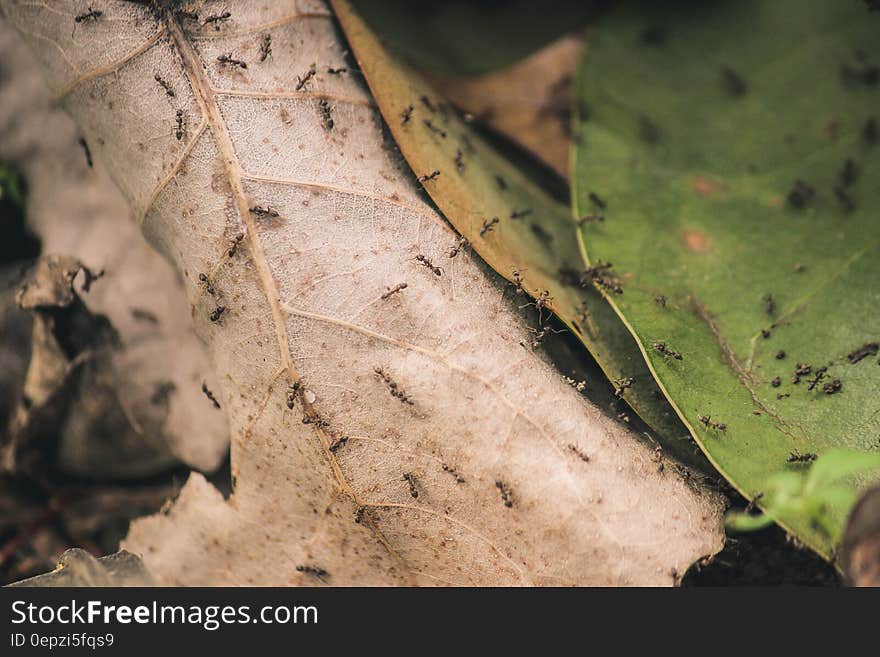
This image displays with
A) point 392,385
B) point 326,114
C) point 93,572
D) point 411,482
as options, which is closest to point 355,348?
point 392,385

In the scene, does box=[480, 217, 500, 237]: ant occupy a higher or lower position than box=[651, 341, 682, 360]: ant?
higher

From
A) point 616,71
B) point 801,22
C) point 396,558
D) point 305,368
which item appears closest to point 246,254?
point 305,368

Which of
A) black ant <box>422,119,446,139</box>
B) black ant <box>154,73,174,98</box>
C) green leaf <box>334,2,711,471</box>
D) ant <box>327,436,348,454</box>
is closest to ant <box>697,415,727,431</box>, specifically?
green leaf <box>334,2,711,471</box>

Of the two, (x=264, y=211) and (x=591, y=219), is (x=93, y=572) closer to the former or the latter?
(x=264, y=211)

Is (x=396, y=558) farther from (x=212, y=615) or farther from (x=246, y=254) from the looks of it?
(x=246, y=254)

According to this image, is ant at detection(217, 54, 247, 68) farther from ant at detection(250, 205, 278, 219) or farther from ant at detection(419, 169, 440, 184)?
ant at detection(419, 169, 440, 184)

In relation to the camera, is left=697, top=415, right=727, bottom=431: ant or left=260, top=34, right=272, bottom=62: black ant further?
left=260, top=34, right=272, bottom=62: black ant
